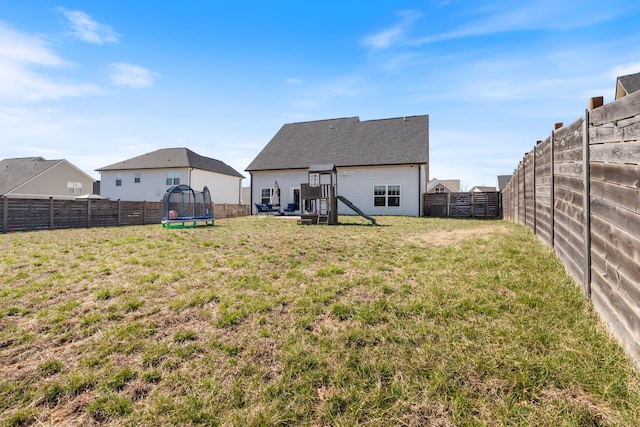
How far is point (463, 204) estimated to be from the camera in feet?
67.9

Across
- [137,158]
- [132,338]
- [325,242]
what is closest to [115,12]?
[325,242]

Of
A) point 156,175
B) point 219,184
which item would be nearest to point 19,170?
point 156,175

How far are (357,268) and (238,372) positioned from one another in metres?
3.14

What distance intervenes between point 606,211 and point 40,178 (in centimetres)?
4211

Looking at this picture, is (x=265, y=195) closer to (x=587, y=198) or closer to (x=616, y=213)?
(x=587, y=198)

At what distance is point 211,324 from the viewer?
3.35m

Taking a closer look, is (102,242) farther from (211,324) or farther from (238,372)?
(238,372)

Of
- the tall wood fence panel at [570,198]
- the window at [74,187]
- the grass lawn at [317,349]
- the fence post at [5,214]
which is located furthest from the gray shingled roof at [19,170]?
the tall wood fence panel at [570,198]

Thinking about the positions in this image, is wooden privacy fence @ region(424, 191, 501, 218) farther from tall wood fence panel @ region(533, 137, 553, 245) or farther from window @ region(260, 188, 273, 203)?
tall wood fence panel @ region(533, 137, 553, 245)

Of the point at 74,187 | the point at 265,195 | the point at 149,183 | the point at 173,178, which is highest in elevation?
the point at 173,178

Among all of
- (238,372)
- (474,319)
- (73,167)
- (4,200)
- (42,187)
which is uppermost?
(73,167)

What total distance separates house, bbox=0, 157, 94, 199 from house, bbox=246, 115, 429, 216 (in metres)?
23.4

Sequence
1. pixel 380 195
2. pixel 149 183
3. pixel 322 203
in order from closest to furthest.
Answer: pixel 322 203 → pixel 380 195 → pixel 149 183

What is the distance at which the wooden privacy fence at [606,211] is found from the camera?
201 centimetres
